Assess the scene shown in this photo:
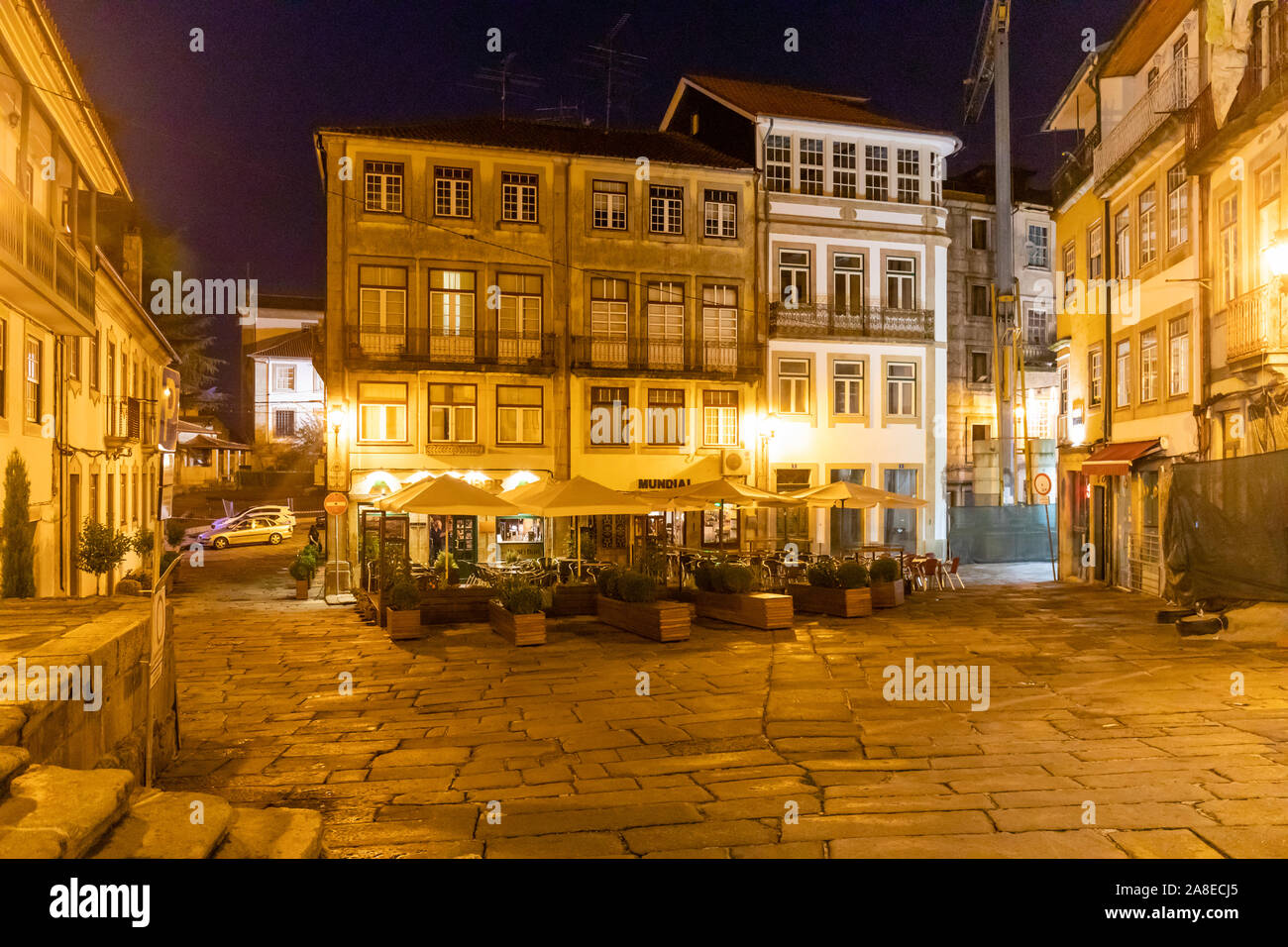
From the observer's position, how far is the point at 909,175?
103 ft

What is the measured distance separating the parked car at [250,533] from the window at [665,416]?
65.5ft

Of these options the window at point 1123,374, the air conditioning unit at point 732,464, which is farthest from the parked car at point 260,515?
the window at point 1123,374

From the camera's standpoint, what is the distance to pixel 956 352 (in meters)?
35.8

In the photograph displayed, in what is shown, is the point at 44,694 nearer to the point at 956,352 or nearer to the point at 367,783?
the point at 367,783

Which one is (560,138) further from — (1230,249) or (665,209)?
(1230,249)

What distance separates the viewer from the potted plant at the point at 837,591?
17062 millimetres

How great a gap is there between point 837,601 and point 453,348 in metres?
14.8

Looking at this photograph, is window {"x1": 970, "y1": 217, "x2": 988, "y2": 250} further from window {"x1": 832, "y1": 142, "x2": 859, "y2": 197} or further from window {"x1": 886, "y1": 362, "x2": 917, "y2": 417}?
window {"x1": 886, "y1": 362, "x2": 917, "y2": 417}

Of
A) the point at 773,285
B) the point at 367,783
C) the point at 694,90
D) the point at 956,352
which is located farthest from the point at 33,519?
the point at 956,352

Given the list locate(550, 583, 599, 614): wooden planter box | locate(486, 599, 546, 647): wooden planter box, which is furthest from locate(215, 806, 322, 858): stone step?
locate(550, 583, 599, 614): wooden planter box

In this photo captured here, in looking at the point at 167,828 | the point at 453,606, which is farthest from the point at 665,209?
the point at 167,828
